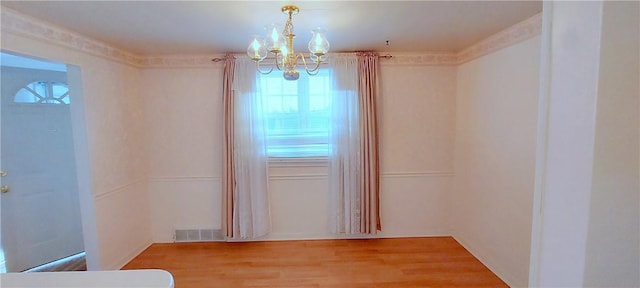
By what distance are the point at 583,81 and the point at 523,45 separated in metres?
2.19

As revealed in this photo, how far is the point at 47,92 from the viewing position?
2.83m

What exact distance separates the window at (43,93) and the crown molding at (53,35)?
70cm

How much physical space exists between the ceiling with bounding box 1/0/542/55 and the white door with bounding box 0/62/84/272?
904 millimetres

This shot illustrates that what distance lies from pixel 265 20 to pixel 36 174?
263cm

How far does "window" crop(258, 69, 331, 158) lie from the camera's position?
3.28 meters

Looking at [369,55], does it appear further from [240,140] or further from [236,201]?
[236,201]

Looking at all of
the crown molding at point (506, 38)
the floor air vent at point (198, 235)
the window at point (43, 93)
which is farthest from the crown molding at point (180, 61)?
the crown molding at point (506, 38)

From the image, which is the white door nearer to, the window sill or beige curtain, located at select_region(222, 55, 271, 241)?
beige curtain, located at select_region(222, 55, 271, 241)

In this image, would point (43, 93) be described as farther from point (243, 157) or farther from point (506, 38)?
point (506, 38)

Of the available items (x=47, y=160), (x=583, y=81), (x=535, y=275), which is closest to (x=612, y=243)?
(x=535, y=275)

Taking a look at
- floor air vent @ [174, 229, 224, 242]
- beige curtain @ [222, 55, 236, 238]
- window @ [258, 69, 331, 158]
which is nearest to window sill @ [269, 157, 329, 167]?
window @ [258, 69, 331, 158]

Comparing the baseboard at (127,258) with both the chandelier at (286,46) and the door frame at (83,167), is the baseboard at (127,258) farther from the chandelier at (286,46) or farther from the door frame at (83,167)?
the chandelier at (286,46)

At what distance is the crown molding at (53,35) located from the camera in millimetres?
1866

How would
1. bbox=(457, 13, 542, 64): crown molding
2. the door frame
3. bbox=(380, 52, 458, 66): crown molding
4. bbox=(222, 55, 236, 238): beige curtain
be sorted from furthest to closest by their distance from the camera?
bbox=(380, 52, 458, 66): crown molding
bbox=(222, 55, 236, 238): beige curtain
the door frame
bbox=(457, 13, 542, 64): crown molding
